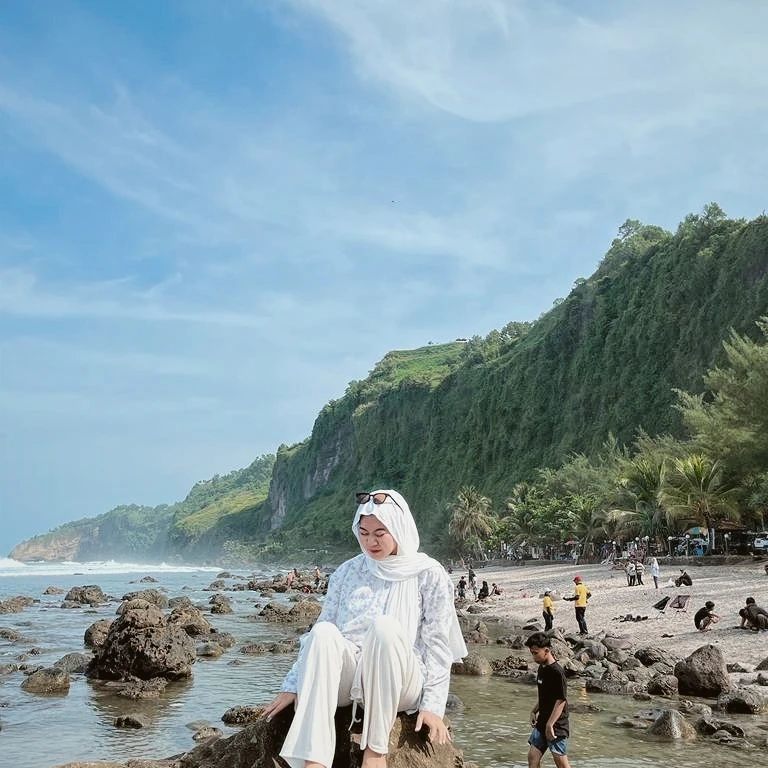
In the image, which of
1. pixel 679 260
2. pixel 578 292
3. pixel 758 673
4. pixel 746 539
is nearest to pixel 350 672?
pixel 758 673

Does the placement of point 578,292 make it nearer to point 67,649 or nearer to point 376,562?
point 67,649

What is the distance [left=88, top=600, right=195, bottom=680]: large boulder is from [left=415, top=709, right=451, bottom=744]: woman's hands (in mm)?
14272

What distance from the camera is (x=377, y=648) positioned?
176 inches

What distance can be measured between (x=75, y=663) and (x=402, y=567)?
17516 millimetres

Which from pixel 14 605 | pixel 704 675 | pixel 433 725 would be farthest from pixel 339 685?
pixel 14 605

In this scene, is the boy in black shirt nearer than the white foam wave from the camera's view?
Yes

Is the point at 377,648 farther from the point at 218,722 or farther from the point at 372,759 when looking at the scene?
the point at 218,722

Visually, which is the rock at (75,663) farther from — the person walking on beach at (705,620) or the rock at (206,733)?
the person walking on beach at (705,620)

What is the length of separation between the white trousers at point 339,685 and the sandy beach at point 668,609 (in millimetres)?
14435

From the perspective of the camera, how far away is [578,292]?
104 metres

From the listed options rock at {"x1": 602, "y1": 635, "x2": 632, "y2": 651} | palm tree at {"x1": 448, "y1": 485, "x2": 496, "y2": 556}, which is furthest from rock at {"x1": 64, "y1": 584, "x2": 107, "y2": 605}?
palm tree at {"x1": 448, "y1": 485, "x2": 496, "y2": 556}

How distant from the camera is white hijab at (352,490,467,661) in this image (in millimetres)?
4910

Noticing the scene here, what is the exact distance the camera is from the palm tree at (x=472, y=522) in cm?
8050

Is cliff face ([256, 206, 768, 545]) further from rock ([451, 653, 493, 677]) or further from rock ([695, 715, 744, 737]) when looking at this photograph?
rock ([695, 715, 744, 737])
